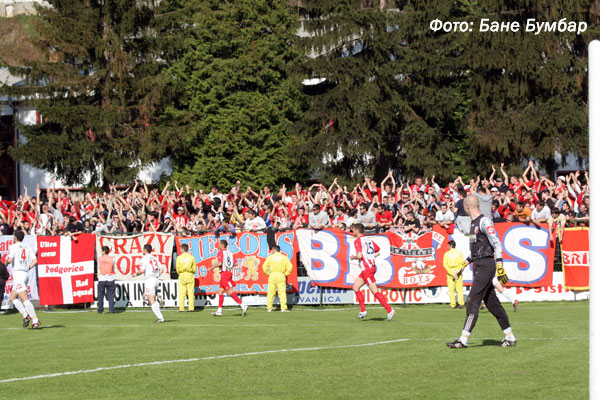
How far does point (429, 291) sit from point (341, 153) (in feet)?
56.5

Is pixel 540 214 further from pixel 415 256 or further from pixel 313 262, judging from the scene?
pixel 313 262

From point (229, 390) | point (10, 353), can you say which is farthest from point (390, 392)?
point (10, 353)

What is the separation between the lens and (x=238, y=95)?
48.8 meters

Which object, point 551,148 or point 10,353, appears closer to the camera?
point 10,353

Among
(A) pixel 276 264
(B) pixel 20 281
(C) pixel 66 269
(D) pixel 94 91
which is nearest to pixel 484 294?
(B) pixel 20 281

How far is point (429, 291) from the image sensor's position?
27.1m

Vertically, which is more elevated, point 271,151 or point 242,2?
point 242,2

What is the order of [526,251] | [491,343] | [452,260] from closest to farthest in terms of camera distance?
[491,343] < [452,260] < [526,251]

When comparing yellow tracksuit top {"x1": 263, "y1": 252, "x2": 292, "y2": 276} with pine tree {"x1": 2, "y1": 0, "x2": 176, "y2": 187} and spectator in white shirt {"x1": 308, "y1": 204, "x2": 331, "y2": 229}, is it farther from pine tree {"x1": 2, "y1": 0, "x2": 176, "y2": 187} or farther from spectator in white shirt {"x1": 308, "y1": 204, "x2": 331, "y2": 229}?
pine tree {"x1": 2, "y1": 0, "x2": 176, "y2": 187}

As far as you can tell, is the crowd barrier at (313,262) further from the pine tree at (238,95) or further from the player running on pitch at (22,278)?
the pine tree at (238,95)

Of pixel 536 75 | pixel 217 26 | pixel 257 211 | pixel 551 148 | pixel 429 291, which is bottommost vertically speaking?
pixel 429 291

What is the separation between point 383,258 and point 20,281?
35.8 ft

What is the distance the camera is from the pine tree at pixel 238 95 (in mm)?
48531

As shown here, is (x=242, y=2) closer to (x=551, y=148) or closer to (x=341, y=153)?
(x=341, y=153)
